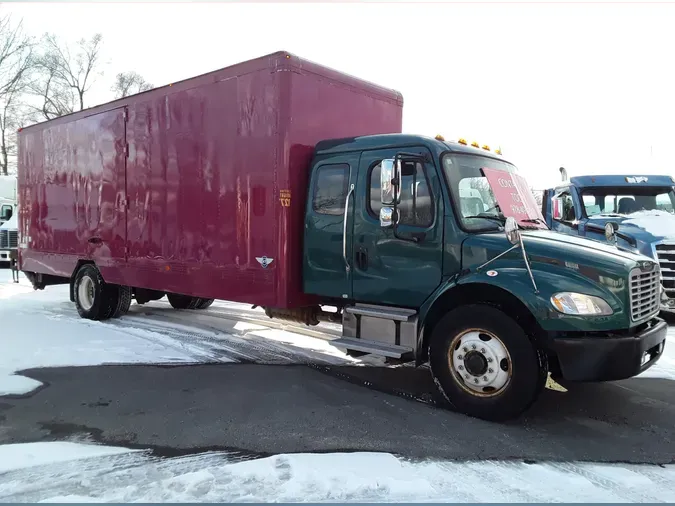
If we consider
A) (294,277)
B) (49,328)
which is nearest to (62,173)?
(49,328)

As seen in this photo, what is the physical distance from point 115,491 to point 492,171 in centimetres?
424

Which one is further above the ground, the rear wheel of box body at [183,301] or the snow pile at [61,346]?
the rear wheel of box body at [183,301]

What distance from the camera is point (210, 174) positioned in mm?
6434

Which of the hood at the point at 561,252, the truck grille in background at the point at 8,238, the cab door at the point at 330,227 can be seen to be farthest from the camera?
the truck grille in background at the point at 8,238

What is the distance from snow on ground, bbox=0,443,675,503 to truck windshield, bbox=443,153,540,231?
2.13m

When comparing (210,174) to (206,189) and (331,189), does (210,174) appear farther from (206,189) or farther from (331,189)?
(331,189)

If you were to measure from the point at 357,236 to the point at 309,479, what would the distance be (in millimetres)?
2610

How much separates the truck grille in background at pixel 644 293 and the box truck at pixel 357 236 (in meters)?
0.02

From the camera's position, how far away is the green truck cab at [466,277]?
4125mm

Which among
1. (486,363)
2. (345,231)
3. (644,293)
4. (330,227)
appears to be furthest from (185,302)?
(644,293)

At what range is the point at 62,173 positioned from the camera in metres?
9.05

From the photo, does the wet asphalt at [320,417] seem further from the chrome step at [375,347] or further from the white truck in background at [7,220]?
the white truck in background at [7,220]

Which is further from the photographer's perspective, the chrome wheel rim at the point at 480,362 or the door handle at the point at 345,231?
the door handle at the point at 345,231

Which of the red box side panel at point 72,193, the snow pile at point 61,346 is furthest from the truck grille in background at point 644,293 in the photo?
the red box side panel at point 72,193
